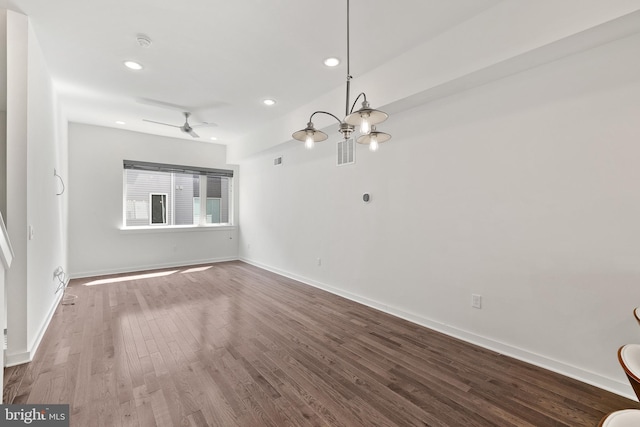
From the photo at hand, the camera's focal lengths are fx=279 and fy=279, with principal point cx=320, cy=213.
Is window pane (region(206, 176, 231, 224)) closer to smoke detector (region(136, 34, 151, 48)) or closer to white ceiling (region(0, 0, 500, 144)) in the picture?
white ceiling (region(0, 0, 500, 144))

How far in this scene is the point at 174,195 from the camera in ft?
21.4

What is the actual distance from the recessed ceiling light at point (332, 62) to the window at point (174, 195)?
4.63 m

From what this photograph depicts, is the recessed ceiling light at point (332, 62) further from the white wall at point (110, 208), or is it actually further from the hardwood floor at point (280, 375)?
the white wall at point (110, 208)

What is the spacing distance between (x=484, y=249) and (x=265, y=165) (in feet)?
15.6

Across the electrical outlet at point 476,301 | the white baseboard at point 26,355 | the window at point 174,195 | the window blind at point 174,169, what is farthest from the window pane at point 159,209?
the electrical outlet at point 476,301

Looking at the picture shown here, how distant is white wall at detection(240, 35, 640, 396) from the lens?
6.90 ft

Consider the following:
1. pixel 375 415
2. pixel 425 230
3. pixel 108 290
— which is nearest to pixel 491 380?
pixel 375 415

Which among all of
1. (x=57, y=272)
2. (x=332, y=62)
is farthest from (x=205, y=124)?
(x=57, y=272)

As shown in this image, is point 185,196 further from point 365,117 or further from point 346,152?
point 365,117

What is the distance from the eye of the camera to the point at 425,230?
3.28m

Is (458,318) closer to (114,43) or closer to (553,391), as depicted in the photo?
(553,391)

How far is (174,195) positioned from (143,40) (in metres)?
4.29

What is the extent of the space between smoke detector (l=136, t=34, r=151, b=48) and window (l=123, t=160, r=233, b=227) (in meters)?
3.72

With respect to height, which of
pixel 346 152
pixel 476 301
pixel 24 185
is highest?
pixel 346 152
